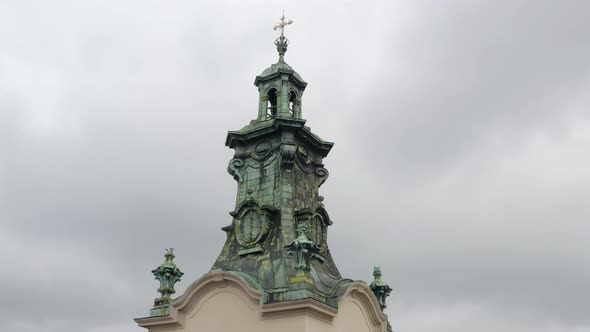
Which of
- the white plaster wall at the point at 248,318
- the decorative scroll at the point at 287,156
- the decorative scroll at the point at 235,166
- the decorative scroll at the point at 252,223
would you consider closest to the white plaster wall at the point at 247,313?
the white plaster wall at the point at 248,318

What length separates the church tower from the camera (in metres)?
24.7

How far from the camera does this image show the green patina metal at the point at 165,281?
1046 inches

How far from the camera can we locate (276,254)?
2653cm

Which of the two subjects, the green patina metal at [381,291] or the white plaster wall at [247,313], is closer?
the white plaster wall at [247,313]

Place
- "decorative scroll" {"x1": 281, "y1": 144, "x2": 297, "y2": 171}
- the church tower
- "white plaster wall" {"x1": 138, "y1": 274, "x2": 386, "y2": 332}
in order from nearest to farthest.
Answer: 1. "white plaster wall" {"x1": 138, "y1": 274, "x2": 386, "y2": 332}
2. the church tower
3. "decorative scroll" {"x1": 281, "y1": 144, "x2": 297, "y2": 171}

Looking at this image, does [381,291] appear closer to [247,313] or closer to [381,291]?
[381,291]

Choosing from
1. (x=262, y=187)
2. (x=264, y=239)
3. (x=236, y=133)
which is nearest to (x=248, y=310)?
(x=264, y=239)

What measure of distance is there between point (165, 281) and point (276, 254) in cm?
399

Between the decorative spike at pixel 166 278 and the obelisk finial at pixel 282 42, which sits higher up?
the obelisk finial at pixel 282 42

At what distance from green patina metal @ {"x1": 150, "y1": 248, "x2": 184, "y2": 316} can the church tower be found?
0.04 meters

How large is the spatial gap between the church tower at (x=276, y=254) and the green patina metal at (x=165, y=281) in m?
0.04

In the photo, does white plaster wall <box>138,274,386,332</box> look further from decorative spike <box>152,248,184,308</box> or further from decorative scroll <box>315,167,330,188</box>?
decorative scroll <box>315,167,330,188</box>

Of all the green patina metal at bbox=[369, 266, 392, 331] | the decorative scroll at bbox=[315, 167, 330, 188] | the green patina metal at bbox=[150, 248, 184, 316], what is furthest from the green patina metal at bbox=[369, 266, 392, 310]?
the green patina metal at bbox=[150, 248, 184, 316]

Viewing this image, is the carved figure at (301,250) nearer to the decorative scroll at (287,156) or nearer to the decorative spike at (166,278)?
the decorative scroll at (287,156)
